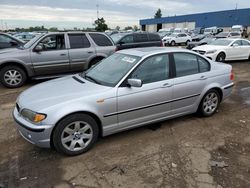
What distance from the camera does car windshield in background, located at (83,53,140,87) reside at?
4145 mm

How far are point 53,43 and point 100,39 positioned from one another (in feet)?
5.54

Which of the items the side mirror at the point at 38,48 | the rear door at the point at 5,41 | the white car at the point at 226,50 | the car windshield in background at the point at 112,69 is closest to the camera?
the car windshield in background at the point at 112,69

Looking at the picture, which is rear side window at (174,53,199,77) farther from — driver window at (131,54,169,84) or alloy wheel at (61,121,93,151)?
alloy wheel at (61,121,93,151)

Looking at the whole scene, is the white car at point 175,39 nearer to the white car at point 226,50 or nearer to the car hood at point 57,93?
the white car at point 226,50

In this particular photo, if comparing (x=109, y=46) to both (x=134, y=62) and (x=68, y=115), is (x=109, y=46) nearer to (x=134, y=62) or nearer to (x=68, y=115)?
(x=134, y=62)

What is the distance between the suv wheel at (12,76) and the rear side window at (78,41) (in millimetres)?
1869

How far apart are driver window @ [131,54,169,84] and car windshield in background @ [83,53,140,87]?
0.53 feet

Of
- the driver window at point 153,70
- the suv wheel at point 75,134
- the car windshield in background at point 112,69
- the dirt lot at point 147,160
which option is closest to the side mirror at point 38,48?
the dirt lot at point 147,160

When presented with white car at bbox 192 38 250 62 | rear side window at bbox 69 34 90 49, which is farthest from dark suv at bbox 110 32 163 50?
rear side window at bbox 69 34 90 49

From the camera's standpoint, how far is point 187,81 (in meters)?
4.70

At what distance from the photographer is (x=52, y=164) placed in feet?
11.7

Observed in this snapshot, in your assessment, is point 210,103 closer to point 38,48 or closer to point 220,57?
point 38,48

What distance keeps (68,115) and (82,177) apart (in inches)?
34.9

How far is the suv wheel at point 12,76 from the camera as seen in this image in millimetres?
7652
